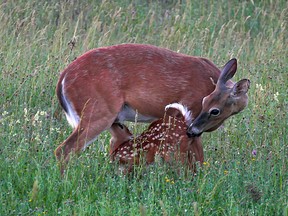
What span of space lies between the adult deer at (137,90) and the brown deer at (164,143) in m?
0.13

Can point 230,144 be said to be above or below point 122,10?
above

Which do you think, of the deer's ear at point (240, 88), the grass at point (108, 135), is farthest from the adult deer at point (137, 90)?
the grass at point (108, 135)

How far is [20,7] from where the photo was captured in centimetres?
1198

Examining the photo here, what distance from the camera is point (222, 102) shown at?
292 inches

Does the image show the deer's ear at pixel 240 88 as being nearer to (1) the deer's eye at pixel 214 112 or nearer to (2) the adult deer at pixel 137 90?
(2) the adult deer at pixel 137 90

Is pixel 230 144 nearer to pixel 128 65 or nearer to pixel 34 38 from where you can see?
pixel 128 65

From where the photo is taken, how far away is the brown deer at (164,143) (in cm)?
708

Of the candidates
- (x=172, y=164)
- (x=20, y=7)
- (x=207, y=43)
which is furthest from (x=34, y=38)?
(x=172, y=164)

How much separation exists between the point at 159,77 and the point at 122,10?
5.13 m

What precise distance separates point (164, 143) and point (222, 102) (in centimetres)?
66

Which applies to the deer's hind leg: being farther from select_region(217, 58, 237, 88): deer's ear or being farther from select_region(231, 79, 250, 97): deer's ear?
select_region(231, 79, 250, 97): deer's ear

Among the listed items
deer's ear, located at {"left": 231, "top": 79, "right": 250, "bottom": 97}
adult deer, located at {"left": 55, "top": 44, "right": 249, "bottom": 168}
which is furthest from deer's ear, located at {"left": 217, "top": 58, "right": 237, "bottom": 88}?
deer's ear, located at {"left": 231, "top": 79, "right": 250, "bottom": 97}

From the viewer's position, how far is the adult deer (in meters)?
7.21

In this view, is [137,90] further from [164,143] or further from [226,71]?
Result: [226,71]
